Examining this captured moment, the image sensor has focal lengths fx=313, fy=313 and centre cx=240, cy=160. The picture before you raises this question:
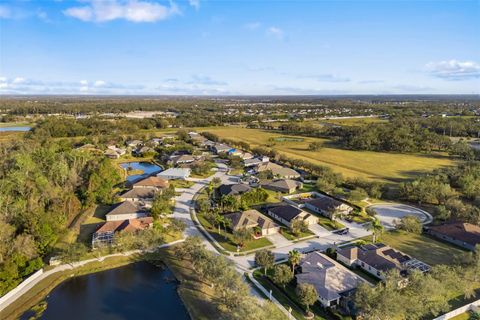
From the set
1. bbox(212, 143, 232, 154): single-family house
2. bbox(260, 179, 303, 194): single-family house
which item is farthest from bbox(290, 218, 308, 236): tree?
bbox(212, 143, 232, 154): single-family house

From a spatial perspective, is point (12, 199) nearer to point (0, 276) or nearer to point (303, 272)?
point (0, 276)

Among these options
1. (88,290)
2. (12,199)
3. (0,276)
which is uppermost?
(12,199)

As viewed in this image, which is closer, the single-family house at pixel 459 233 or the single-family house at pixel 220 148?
the single-family house at pixel 459 233

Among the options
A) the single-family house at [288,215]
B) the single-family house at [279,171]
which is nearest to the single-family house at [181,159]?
the single-family house at [279,171]

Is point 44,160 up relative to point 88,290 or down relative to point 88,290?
up

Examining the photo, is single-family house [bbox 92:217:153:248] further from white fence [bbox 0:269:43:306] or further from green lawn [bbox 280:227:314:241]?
green lawn [bbox 280:227:314:241]

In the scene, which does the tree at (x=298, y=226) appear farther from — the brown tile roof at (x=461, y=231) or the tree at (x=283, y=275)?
the brown tile roof at (x=461, y=231)

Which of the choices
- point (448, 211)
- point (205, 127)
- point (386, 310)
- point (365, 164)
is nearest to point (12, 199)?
point (386, 310)
